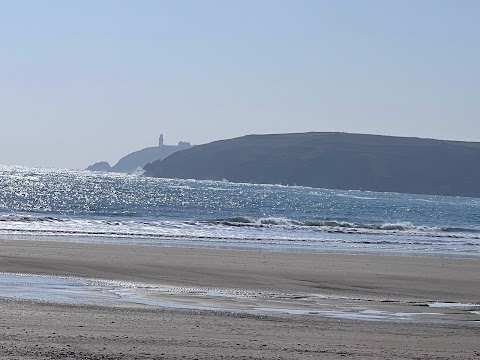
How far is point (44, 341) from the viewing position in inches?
357

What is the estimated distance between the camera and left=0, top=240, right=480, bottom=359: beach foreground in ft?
29.9

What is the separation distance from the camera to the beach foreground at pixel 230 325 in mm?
9109

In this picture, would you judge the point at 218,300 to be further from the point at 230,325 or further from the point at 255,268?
the point at 255,268

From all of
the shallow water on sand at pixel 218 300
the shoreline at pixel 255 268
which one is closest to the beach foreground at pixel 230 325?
the shoreline at pixel 255 268

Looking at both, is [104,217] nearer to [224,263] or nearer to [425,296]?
[224,263]

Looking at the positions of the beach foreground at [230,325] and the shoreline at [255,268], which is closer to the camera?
the beach foreground at [230,325]

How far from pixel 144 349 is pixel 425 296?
892 centimetres

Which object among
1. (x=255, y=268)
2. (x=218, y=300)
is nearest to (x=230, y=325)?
(x=218, y=300)

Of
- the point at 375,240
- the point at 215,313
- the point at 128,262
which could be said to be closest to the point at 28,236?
the point at 128,262

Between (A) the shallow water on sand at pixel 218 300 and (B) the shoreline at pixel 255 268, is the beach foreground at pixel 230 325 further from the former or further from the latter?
(A) the shallow water on sand at pixel 218 300

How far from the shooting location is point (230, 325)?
1088 centimetres

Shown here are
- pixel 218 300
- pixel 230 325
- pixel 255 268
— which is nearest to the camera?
pixel 230 325

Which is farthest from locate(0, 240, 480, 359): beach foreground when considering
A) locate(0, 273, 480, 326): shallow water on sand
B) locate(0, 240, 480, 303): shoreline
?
locate(0, 273, 480, 326): shallow water on sand

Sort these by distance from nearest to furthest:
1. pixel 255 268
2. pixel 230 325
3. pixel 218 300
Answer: pixel 230 325
pixel 218 300
pixel 255 268
